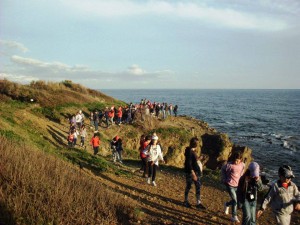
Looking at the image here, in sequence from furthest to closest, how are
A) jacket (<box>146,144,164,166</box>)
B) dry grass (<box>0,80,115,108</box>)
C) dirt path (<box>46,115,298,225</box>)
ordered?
dry grass (<box>0,80,115,108</box>) < jacket (<box>146,144,164,166</box>) < dirt path (<box>46,115,298,225</box>)

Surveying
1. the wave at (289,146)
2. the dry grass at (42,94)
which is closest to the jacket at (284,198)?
the dry grass at (42,94)

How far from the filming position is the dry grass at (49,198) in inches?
229

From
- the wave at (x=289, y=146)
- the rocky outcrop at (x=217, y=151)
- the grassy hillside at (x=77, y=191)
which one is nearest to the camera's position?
the grassy hillside at (x=77, y=191)

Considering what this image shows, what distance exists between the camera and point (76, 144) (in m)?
21.1

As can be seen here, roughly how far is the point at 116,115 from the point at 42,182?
21494 millimetres

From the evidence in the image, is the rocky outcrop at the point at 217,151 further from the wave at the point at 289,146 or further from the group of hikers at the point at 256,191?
the group of hikers at the point at 256,191

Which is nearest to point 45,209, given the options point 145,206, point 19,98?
point 145,206

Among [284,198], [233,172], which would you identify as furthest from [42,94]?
[284,198]

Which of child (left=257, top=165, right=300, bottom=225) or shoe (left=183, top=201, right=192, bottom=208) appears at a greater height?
child (left=257, top=165, right=300, bottom=225)

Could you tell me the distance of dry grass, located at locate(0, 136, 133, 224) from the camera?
5.82 metres

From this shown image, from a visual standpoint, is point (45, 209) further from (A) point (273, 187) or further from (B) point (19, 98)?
(B) point (19, 98)

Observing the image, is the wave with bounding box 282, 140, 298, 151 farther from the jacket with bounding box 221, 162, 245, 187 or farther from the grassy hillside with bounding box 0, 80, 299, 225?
the jacket with bounding box 221, 162, 245, 187

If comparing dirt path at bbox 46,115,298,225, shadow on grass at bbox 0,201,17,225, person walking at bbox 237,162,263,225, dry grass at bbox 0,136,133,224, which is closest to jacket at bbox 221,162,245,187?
person walking at bbox 237,162,263,225

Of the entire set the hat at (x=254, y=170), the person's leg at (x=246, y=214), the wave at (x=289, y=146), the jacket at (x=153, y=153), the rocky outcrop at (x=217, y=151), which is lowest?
the wave at (x=289, y=146)
